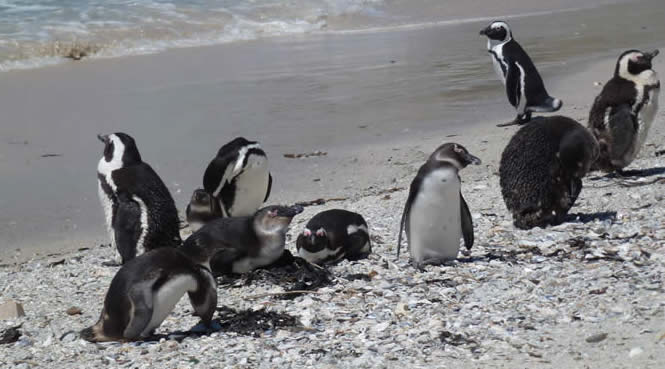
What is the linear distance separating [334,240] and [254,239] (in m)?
0.49

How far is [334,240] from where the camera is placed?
549 centimetres

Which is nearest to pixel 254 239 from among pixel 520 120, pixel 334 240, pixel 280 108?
pixel 334 240

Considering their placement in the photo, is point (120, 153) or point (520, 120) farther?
point (520, 120)

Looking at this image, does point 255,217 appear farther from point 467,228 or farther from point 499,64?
point 499,64

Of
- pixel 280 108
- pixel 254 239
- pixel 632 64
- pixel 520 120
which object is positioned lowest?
pixel 520 120

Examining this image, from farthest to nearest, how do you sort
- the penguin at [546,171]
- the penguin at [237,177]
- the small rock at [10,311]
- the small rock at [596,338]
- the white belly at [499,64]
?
the white belly at [499,64], the penguin at [237,177], the penguin at [546,171], the small rock at [10,311], the small rock at [596,338]

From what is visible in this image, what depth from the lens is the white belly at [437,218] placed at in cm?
520

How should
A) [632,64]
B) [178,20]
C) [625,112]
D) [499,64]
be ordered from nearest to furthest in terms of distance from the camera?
[625,112] → [632,64] → [499,64] → [178,20]

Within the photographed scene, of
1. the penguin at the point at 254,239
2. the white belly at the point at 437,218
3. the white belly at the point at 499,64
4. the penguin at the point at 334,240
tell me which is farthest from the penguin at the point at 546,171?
the white belly at the point at 499,64

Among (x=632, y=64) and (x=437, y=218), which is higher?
(x=632, y=64)

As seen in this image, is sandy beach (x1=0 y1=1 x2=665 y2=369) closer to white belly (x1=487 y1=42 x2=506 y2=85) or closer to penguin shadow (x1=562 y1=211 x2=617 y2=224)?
penguin shadow (x1=562 y1=211 x2=617 y2=224)

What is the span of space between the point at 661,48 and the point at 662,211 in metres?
7.94

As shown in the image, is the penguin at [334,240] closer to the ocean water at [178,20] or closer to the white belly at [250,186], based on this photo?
the white belly at [250,186]

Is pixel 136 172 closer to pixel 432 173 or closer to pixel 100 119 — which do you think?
pixel 432 173
